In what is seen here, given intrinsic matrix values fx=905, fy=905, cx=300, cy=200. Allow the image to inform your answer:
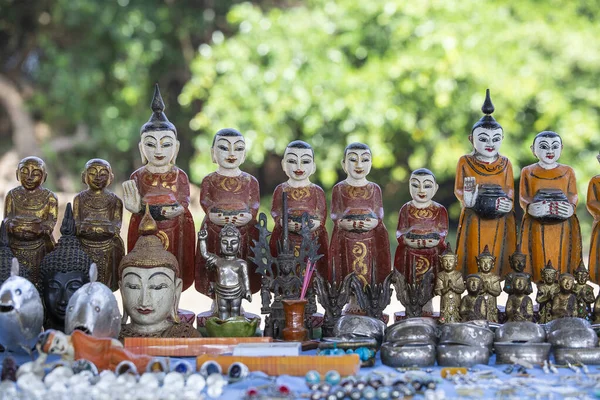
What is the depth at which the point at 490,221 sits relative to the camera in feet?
14.1

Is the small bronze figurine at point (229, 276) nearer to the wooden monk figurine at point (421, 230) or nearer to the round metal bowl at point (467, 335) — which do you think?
the wooden monk figurine at point (421, 230)

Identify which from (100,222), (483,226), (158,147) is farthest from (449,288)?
(100,222)

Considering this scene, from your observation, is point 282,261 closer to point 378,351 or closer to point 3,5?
point 378,351

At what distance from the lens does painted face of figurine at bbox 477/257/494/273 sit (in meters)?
4.00

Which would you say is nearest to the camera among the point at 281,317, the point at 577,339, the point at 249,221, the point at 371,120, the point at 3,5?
the point at 577,339

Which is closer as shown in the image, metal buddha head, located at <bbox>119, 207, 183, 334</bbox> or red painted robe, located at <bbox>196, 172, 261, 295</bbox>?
metal buddha head, located at <bbox>119, 207, 183, 334</bbox>

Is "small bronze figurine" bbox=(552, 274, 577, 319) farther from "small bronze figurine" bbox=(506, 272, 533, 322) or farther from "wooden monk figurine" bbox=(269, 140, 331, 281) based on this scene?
"wooden monk figurine" bbox=(269, 140, 331, 281)

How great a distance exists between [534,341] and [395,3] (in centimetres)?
447

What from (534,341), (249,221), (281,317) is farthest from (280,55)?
(534,341)

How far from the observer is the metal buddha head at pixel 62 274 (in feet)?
12.4

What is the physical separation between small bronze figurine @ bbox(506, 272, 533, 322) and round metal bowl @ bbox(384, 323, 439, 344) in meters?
0.47

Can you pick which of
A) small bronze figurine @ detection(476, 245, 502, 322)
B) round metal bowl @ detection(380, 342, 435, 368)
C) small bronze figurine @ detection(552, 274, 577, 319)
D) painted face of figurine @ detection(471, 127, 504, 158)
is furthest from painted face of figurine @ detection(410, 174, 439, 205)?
round metal bowl @ detection(380, 342, 435, 368)

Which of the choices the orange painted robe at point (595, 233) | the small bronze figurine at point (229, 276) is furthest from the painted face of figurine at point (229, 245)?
the orange painted robe at point (595, 233)

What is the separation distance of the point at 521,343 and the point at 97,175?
2.01 m
